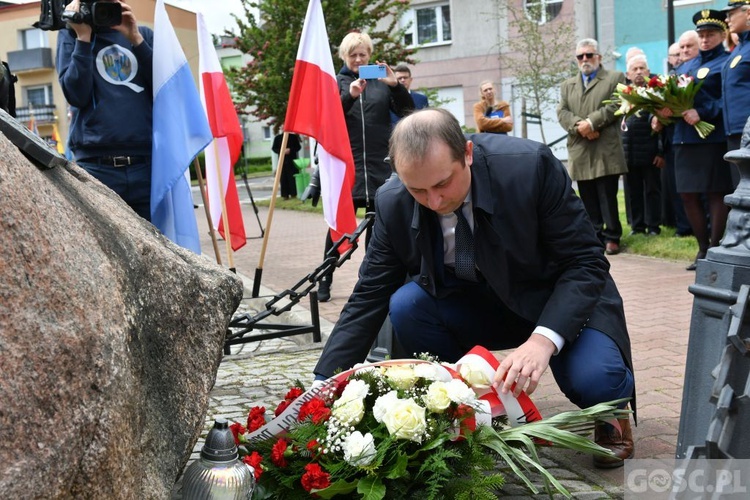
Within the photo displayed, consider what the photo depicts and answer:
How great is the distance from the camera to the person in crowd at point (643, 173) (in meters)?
10.4

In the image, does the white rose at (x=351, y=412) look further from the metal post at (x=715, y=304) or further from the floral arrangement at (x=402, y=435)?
the metal post at (x=715, y=304)

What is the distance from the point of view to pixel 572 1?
99.3ft

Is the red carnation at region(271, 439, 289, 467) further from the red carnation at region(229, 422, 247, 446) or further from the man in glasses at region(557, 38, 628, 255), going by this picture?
the man in glasses at region(557, 38, 628, 255)

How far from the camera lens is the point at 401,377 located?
308cm

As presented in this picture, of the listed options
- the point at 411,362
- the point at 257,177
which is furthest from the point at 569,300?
the point at 257,177

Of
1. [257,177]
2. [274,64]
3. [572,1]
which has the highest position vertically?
[572,1]

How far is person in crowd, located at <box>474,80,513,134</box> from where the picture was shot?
11117mm

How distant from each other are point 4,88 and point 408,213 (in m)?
2.69

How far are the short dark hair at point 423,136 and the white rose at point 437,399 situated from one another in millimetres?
764

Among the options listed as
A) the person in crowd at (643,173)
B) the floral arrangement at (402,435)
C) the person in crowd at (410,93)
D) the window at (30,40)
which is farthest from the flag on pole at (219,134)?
the window at (30,40)

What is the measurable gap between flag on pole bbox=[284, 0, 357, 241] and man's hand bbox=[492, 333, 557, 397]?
3.58 m

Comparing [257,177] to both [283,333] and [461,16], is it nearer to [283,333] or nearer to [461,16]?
[461,16]

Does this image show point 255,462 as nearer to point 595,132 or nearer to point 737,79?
point 737,79

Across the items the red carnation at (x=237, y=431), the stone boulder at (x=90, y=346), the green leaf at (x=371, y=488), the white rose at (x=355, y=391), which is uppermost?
the stone boulder at (x=90, y=346)
